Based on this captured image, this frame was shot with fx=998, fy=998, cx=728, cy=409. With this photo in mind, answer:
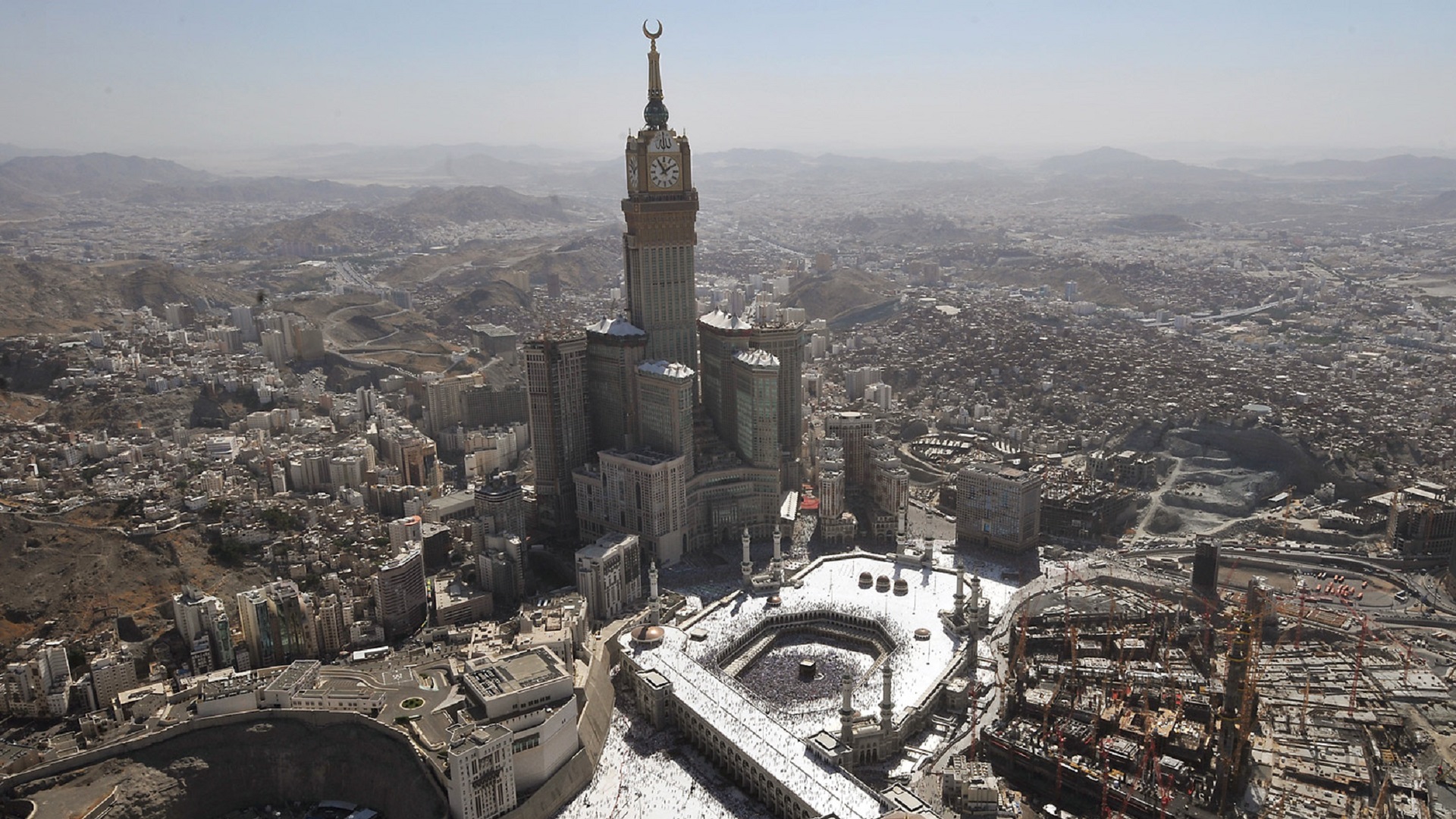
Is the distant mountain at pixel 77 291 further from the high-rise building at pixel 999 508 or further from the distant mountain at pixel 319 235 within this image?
the high-rise building at pixel 999 508

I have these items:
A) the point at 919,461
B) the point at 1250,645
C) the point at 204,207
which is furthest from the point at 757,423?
the point at 204,207

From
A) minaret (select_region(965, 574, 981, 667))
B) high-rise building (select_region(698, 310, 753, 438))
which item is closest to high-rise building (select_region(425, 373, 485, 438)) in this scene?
high-rise building (select_region(698, 310, 753, 438))

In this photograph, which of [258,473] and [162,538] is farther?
[258,473]

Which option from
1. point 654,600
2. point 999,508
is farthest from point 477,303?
point 999,508

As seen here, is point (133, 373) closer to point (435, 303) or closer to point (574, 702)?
point (435, 303)

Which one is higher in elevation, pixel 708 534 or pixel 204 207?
pixel 204 207

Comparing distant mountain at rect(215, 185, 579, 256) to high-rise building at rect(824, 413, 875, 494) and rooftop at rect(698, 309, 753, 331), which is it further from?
high-rise building at rect(824, 413, 875, 494)

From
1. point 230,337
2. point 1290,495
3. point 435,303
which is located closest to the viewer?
point 1290,495

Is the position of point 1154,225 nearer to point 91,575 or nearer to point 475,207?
point 475,207
